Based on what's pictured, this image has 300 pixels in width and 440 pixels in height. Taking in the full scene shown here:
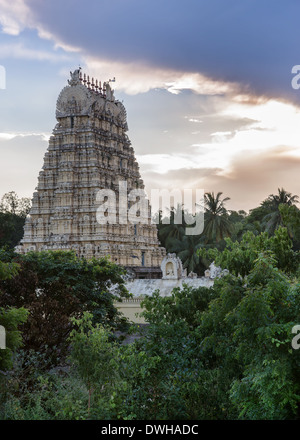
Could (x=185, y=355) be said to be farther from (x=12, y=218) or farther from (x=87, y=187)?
(x=12, y=218)

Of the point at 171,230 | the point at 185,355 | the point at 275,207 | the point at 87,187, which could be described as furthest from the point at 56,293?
the point at 171,230

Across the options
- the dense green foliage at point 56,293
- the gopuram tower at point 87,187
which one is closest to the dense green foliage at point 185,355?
the dense green foliage at point 56,293

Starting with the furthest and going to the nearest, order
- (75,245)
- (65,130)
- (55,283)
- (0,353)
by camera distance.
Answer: (65,130) → (75,245) → (55,283) → (0,353)

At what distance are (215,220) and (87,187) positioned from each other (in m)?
18.1

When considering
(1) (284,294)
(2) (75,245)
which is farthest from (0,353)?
(2) (75,245)

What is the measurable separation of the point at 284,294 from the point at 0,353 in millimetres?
7519

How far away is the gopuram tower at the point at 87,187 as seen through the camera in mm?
57750

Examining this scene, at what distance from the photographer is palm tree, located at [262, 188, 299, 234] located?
58594 mm

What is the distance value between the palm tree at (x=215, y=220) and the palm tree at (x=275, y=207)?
16.9ft

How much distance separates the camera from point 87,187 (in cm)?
5862

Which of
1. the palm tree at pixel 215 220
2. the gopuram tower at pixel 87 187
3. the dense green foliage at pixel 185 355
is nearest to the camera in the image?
the dense green foliage at pixel 185 355

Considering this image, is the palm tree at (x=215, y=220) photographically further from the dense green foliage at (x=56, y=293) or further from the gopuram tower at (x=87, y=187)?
the dense green foliage at (x=56, y=293)

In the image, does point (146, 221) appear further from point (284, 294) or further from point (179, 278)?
point (284, 294)
